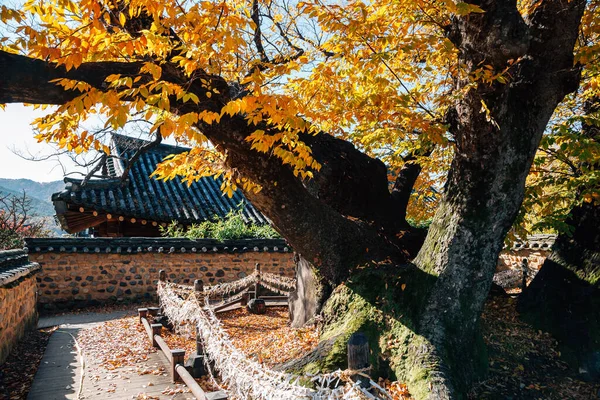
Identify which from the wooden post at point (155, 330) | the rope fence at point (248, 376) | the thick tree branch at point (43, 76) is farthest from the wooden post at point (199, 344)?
the thick tree branch at point (43, 76)

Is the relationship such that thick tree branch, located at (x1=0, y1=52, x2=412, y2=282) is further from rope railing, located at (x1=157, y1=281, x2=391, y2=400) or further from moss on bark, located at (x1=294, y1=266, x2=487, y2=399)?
rope railing, located at (x1=157, y1=281, x2=391, y2=400)

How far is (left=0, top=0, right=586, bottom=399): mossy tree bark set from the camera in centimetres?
434

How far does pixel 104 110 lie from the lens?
333 cm

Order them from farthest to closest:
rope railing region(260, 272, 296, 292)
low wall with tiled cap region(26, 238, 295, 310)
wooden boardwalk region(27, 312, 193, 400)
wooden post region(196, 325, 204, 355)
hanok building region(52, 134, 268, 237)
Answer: hanok building region(52, 134, 268, 237), low wall with tiled cap region(26, 238, 295, 310), rope railing region(260, 272, 296, 292), wooden post region(196, 325, 204, 355), wooden boardwalk region(27, 312, 193, 400)

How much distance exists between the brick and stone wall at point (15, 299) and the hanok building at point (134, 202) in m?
2.04

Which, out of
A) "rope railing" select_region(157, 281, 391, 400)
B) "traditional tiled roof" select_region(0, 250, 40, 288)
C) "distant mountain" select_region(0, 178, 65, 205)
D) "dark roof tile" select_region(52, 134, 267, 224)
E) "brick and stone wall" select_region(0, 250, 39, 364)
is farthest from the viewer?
"distant mountain" select_region(0, 178, 65, 205)

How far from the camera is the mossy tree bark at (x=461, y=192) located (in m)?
4.34

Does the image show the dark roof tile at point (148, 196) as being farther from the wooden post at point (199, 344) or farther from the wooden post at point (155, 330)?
the wooden post at point (199, 344)

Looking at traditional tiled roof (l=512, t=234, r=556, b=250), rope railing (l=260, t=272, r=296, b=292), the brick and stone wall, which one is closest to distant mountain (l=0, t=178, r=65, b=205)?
the brick and stone wall

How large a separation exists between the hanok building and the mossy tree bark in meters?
7.45

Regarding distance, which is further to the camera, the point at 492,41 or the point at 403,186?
the point at 403,186

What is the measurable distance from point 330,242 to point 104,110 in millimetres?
3239

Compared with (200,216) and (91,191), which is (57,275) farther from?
(200,216)

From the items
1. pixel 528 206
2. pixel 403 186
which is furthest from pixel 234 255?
pixel 528 206
